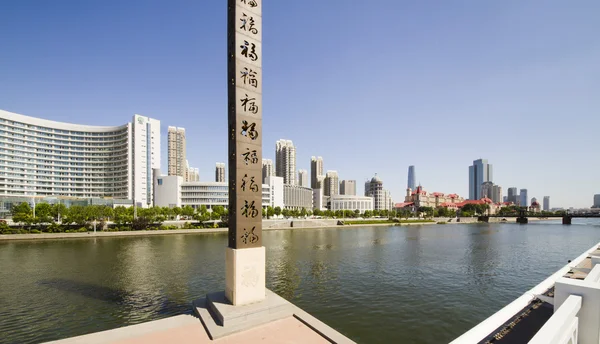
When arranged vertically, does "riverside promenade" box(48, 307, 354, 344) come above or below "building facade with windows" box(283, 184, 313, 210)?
above

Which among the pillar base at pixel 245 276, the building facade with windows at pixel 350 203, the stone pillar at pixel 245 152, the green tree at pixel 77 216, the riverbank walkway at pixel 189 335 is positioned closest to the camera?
the riverbank walkway at pixel 189 335

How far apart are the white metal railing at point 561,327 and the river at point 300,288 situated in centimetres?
1139

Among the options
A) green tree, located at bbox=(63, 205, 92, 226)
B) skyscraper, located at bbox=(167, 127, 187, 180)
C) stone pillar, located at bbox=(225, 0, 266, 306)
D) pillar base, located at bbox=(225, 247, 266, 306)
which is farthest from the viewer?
skyscraper, located at bbox=(167, 127, 187, 180)

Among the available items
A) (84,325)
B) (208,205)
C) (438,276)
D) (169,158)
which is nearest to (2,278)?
(84,325)

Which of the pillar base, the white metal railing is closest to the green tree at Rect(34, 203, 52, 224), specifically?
the pillar base

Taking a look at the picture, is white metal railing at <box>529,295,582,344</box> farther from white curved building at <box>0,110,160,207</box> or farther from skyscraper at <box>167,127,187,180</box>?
skyscraper at <box>167,127,187,180</box>

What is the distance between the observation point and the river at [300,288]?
51.4 ft

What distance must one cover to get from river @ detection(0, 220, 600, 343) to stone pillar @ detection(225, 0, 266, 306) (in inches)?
242

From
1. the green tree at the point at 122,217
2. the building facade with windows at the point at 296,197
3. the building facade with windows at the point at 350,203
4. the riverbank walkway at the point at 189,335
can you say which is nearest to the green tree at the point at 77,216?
the green tree at the point at 122,217

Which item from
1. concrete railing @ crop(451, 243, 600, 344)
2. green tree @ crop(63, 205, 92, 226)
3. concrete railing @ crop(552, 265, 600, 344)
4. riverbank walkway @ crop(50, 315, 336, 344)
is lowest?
green tree @ crop(63, 205, 92, 226)

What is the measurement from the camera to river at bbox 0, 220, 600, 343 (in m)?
15.7

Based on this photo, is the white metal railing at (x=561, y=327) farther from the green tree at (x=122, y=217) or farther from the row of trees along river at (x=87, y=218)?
the green tree at (x=122, y=217)

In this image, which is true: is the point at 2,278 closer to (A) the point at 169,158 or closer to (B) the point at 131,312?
(B) the point at 131,312

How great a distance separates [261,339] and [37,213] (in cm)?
8052
